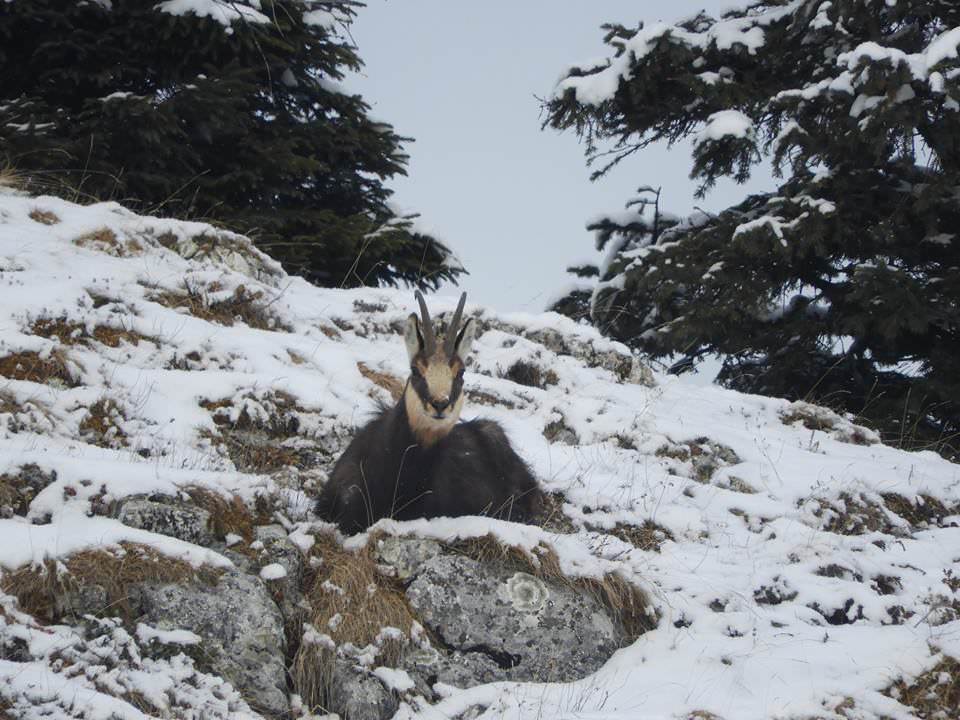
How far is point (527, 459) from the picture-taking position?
7.79m

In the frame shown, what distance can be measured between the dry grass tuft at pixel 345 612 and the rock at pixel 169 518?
0.62 m

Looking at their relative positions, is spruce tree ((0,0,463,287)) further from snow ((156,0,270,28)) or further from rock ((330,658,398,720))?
rock ((330,658,398,720))

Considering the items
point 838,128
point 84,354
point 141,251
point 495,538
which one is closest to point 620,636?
point 495,538

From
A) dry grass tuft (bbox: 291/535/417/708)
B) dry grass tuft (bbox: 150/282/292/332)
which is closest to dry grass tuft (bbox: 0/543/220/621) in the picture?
dry grass tuft (bbox: 291/535/417/708)

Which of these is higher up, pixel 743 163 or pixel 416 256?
pixel 743 163

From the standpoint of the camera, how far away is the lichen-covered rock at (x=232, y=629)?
423cm

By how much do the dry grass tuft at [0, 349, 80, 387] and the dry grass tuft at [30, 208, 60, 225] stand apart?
9.88 feet

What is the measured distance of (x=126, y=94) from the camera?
1073cm

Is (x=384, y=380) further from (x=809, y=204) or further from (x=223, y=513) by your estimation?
(x=809, y=204)

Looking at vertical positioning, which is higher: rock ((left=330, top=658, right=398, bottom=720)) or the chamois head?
the chamois head

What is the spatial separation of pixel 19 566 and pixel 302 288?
7011 millimetres

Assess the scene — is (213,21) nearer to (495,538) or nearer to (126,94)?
(126,94)

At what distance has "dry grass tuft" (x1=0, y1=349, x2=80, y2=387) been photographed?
20.9ft

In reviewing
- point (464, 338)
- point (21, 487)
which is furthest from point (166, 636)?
point (464, 338)
